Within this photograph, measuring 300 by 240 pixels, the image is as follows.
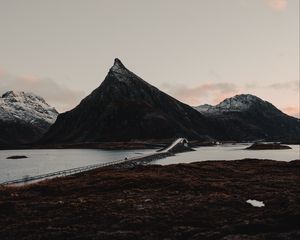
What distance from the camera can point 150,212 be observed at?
147ft

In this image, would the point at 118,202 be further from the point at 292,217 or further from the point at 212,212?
the point at 292,217

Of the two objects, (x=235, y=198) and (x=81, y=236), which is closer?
(x=81, y=236)

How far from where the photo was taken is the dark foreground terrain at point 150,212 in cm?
3647

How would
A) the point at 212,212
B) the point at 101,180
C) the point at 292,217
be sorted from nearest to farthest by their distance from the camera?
the point at 292,217 → the point at 212,212 → the point at 101,180

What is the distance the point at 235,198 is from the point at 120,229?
731 inches

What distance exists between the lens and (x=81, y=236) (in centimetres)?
3622

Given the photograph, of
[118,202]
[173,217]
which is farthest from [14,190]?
[173,217]

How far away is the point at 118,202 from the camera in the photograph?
51656 mm

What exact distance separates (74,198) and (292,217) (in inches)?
1111

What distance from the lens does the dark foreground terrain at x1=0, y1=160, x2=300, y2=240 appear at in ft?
120

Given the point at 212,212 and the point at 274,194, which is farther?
the point at 274,194

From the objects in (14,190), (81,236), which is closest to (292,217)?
(81,236)

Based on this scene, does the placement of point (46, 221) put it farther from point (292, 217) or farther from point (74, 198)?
point (292, 217)

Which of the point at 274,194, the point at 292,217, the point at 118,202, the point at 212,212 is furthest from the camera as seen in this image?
the point at 274,194
